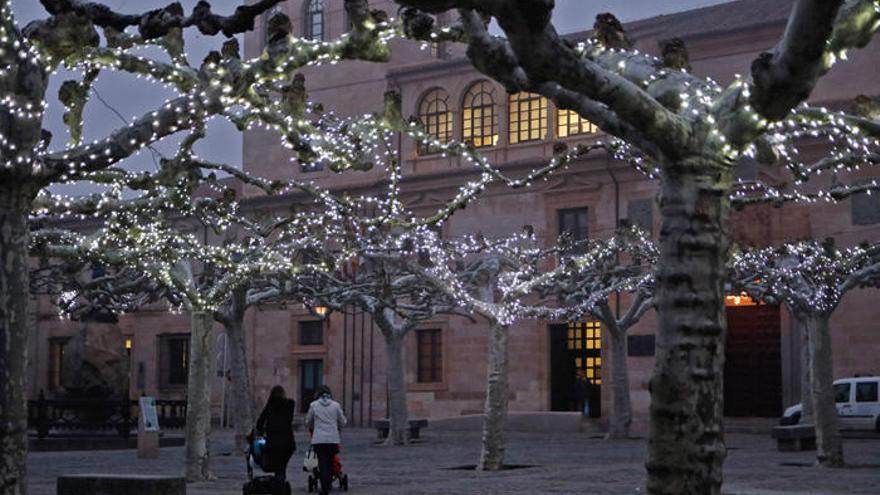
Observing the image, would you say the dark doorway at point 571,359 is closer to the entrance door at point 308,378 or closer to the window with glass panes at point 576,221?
the window with glass panes at point 576,221

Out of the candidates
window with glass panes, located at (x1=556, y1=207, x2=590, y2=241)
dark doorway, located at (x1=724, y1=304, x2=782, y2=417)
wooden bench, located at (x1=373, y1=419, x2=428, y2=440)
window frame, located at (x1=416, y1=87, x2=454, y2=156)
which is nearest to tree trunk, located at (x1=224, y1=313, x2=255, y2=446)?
wooden bench, located at (x1=373, y1=419, x2=428, y2=440)

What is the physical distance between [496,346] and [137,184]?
33.4ft

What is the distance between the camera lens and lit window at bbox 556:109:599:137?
41.7 m

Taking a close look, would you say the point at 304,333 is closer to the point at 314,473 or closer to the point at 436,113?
the point at 436,113

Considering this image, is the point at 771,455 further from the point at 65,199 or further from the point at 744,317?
the point at 65,199

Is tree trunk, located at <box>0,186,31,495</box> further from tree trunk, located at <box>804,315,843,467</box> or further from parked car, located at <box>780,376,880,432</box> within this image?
parked car, located at <box>780,376,880,432</box>

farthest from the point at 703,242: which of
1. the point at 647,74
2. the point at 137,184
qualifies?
the point at 137,184

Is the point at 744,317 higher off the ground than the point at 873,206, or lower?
lower

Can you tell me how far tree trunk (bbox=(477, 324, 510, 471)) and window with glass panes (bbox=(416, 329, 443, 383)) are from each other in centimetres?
2206

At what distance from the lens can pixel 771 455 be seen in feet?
85.8

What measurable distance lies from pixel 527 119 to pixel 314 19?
11084 millimetres

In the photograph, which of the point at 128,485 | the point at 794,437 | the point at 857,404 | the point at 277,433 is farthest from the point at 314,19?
the point at 128,485

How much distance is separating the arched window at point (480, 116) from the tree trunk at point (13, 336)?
3389 centimetres

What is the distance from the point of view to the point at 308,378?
157ft
